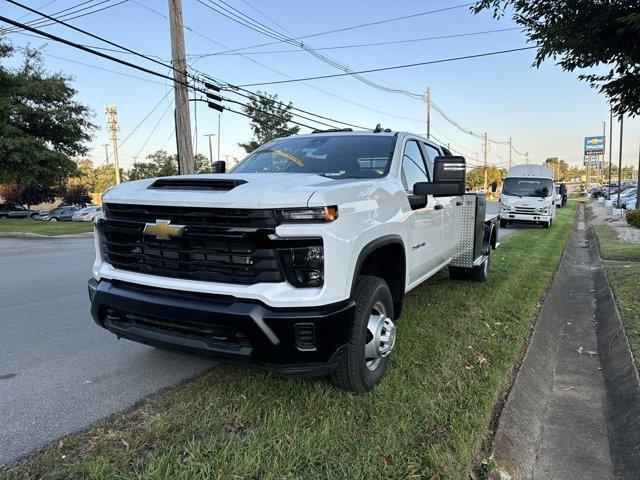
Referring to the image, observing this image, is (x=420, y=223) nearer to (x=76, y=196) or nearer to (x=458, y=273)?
(x=458, y=273)

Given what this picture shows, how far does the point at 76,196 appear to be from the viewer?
172 ft

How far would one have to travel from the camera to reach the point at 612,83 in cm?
585

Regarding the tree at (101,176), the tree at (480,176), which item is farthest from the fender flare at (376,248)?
the tree at (480,176)

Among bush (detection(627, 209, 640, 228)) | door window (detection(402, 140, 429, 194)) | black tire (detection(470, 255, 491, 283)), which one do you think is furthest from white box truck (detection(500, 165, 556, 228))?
door window (detection(402, 140, 429, 194))

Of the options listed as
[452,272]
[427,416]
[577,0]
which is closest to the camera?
[427,416]

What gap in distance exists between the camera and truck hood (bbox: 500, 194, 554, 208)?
18.5 meters

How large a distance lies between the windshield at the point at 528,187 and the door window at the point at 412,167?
1582 cm

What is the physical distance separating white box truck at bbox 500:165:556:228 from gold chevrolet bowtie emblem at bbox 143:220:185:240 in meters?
18.0

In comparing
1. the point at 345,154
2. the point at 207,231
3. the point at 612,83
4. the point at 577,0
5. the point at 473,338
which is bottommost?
the point at 473,338

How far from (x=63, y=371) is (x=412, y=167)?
357cm

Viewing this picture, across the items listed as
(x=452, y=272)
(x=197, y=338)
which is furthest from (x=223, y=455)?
(x=452, y=272)

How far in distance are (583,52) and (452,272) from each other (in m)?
3.37

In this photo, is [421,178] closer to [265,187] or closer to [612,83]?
[265,187]

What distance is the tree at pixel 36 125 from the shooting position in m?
24.5
